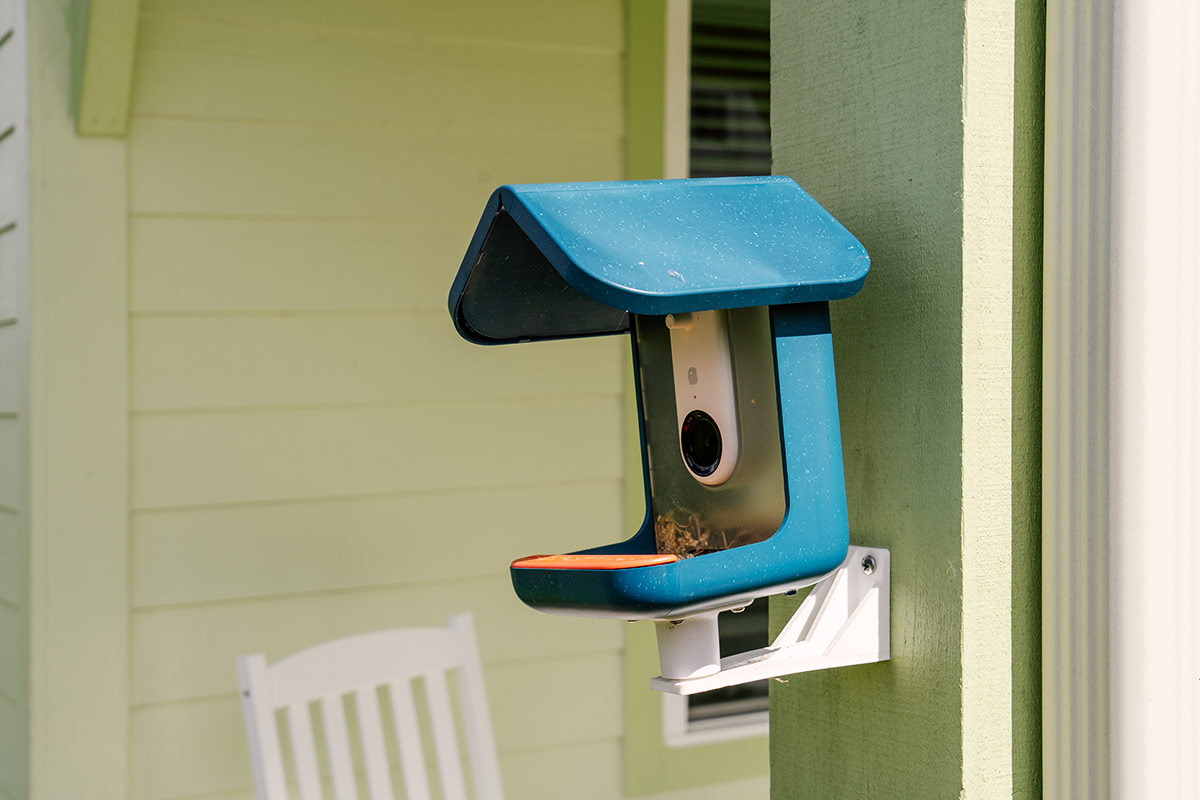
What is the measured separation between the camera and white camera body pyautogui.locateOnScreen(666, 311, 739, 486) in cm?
65

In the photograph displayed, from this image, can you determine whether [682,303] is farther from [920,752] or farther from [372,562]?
[372,562]

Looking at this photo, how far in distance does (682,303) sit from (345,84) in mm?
1534

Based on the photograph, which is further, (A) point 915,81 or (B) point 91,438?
(B) point 91,438

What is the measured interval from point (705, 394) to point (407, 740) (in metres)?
1.24

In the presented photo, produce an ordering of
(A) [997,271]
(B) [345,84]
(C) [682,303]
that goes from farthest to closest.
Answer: (B) [345,84], (A) [997,271], (C) [682,303]

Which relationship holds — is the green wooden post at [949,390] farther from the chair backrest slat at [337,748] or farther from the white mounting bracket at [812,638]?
the chair backrest slat at [337,748]

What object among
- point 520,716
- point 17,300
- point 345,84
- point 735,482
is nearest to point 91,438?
point 17,300

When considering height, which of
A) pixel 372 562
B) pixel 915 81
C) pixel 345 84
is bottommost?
pixel 372 562

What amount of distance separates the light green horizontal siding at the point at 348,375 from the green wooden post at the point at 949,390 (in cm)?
137

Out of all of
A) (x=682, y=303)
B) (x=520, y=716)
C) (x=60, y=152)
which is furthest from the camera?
(x=520, y=716)

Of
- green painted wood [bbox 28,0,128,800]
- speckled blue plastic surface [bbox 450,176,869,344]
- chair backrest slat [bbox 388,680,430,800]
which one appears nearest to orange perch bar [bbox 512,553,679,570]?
speckled blue plastic surface [bbox 450,176,869,344]

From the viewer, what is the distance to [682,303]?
558mm

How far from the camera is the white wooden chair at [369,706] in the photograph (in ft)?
5.19

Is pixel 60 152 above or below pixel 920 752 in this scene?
above
